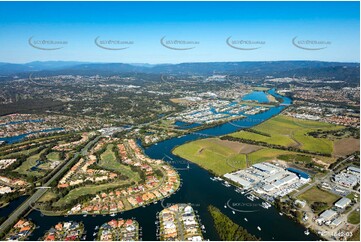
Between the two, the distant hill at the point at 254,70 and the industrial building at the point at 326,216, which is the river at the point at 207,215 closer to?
the industrial building at the point at 326,216

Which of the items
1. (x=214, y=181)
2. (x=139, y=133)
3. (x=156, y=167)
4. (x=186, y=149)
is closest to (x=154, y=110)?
(x=139, y=133)

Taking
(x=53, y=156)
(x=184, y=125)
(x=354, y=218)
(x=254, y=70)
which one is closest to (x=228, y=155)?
(x=354, y=218)

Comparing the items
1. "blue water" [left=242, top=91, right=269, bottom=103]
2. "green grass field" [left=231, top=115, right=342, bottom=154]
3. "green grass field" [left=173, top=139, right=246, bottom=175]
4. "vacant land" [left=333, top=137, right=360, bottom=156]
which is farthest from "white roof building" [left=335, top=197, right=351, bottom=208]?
"blue water" [left=242, top=91, right=269, bottom=103]

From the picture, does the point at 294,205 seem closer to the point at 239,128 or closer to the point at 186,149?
the point at 186,149

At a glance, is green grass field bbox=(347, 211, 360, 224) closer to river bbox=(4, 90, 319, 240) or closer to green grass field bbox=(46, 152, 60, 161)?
river bbox=(4, 90, 319, 240)

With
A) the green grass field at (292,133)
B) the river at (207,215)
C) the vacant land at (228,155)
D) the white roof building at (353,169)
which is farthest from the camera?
the green grass field at (292,133)

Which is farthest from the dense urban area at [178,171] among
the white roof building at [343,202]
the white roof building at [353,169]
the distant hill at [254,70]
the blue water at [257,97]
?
the distant hill at [254,70]

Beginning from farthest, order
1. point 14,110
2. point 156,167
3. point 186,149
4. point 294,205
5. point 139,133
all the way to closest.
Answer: point 14,110
point 139,133
point 186,149
point 156,167
point 294,205

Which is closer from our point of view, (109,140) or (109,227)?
(109,227)
